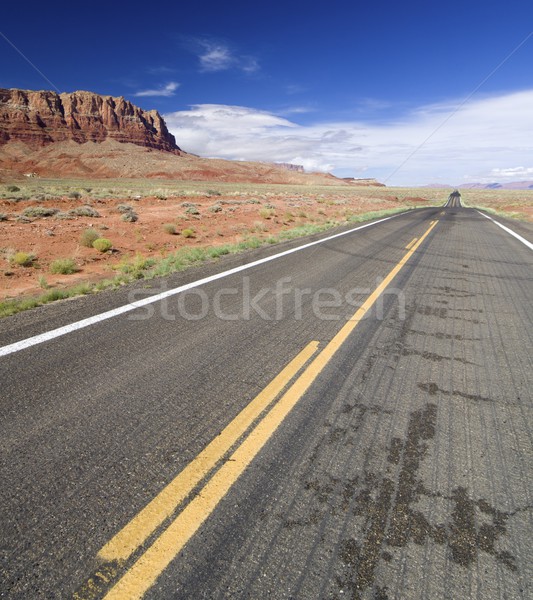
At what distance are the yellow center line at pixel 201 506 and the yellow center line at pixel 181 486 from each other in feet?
0.25

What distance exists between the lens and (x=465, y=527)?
2064 millimetres

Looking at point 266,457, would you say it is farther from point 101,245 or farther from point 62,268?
point 101,245

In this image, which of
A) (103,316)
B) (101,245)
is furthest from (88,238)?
(103,316)

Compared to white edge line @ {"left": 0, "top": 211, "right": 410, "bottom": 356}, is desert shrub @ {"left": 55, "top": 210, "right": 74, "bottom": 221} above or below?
above

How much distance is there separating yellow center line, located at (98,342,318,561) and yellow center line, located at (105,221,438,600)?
3.0 inches

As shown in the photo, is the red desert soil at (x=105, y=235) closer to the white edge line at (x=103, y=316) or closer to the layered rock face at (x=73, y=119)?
the white edge line at (x=103, y=316)

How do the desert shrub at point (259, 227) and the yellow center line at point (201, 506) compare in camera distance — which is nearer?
the yellow center line at point (201, 506)

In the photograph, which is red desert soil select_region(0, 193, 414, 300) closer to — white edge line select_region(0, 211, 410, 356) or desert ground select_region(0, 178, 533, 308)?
desert ground select_region(0, 178, 533, 308)

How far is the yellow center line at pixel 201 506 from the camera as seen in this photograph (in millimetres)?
1750

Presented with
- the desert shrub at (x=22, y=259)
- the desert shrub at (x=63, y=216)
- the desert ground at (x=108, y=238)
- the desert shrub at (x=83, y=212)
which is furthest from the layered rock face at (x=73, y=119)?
the desert shrub at (x=22, y=259)

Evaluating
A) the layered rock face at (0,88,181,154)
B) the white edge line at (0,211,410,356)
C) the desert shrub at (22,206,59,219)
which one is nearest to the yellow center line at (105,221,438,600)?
the white edge line at (0,211,410,356)

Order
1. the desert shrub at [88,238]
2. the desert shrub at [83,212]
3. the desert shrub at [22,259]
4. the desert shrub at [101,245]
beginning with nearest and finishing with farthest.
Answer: the desert shrub at [22,259] < the desert shrub at [101,245] < the desert shrub at [88,238] < the desert shrub at [83,212]

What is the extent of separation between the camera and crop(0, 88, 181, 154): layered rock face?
142875 mm

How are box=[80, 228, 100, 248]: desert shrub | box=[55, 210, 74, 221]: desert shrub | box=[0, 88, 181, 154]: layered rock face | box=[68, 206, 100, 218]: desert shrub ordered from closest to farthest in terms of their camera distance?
1. box=[80, 228, 100, 248]: desert shrub
2. box=[55, 210, 74, 221]: desert shrub
3. box=[68, 206, 100, 218]: desert shrub
4. box=[0, 88, 181, 154]: layered rock face
